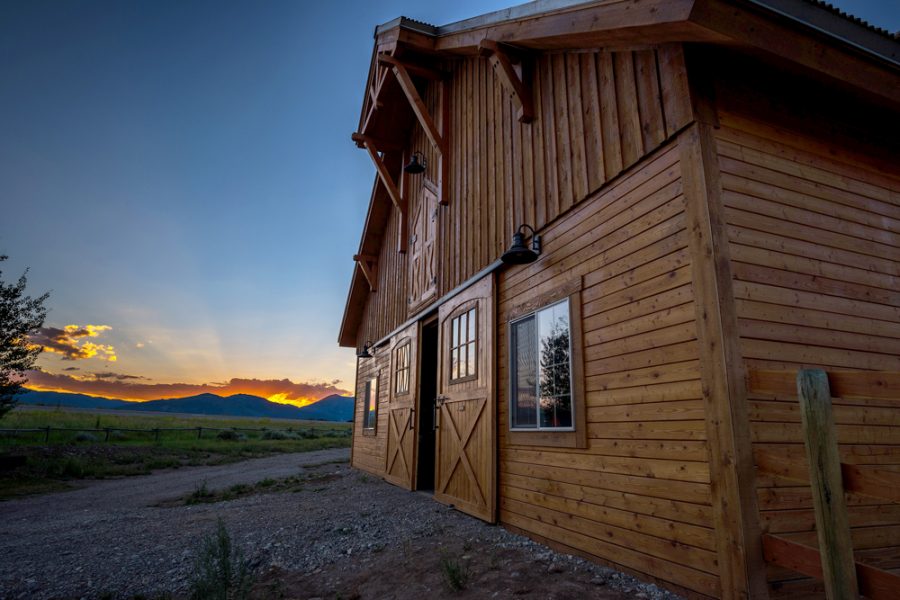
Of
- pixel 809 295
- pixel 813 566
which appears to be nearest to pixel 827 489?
pixel 813 566

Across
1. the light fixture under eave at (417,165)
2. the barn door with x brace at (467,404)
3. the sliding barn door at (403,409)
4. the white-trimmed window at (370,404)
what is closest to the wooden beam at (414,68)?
the light fixture under eave at (417,165)

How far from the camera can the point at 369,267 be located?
13.6 m

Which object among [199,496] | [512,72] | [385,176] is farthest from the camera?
[385,176]

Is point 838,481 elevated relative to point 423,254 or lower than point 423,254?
lower

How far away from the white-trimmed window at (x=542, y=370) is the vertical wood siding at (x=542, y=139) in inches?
44.2

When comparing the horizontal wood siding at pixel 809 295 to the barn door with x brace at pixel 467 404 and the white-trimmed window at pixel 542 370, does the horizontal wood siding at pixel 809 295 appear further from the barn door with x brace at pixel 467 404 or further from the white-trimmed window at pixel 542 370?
the barn door with x brace at pixel 467 404

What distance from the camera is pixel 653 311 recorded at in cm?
366

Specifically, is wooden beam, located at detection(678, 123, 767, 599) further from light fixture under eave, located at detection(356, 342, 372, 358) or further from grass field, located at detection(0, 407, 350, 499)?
grass field, located at detection(0, 407, 350, 499)

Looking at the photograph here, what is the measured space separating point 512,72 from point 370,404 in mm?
9313

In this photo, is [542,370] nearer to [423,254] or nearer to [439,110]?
[423,254]

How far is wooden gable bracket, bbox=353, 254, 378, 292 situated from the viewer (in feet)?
43.9

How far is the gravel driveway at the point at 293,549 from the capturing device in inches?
151

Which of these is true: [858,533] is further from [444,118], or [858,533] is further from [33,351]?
[33,351]

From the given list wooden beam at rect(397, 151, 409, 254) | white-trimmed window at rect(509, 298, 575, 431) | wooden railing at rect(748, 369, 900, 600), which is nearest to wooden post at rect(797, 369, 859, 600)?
wooden railing at rect(748, 369, 900, 600)
